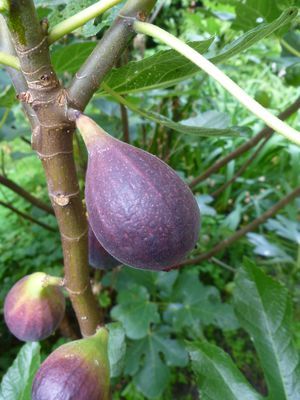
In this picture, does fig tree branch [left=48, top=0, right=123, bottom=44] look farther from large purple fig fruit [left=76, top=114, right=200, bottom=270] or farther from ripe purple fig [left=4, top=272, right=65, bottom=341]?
ripe purple fig [left=4, top=272, right=65, bottom=341]

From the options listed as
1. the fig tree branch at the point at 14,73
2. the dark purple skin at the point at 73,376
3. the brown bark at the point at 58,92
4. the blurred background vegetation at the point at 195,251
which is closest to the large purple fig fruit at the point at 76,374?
the dark purple skin at the point at 73,376

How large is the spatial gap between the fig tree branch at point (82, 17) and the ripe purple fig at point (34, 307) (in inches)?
11.7

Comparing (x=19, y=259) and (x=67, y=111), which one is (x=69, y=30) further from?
(x=19, y=259)

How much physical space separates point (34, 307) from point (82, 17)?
0.35m

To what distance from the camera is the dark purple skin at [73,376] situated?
1.36 feet

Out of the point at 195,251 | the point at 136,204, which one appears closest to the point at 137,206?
the point at 136,204

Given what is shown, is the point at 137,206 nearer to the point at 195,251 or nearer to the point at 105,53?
the point at 105,53

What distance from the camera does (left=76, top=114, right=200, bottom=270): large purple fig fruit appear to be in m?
0.34

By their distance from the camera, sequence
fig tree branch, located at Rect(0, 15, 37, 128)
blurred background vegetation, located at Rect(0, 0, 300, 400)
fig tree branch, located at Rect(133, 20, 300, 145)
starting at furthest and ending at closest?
1. blurred background vegetation, located at Rect(0, 0, 300, 400)
2. fig tree branch, located at Rect(0, 15, 37, 128)
3. fig tree branch, located at Rect(133, 20, 300, 145)

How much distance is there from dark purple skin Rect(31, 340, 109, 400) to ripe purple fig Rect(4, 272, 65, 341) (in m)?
0.09

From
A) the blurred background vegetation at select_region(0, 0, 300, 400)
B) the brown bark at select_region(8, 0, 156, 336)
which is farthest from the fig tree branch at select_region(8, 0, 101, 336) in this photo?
the blurred background vegetation at select_region(0, 0, 300, 400)

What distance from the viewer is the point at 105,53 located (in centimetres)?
35

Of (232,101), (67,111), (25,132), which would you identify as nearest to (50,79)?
(67,111)

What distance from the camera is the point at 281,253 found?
5.09 feet
